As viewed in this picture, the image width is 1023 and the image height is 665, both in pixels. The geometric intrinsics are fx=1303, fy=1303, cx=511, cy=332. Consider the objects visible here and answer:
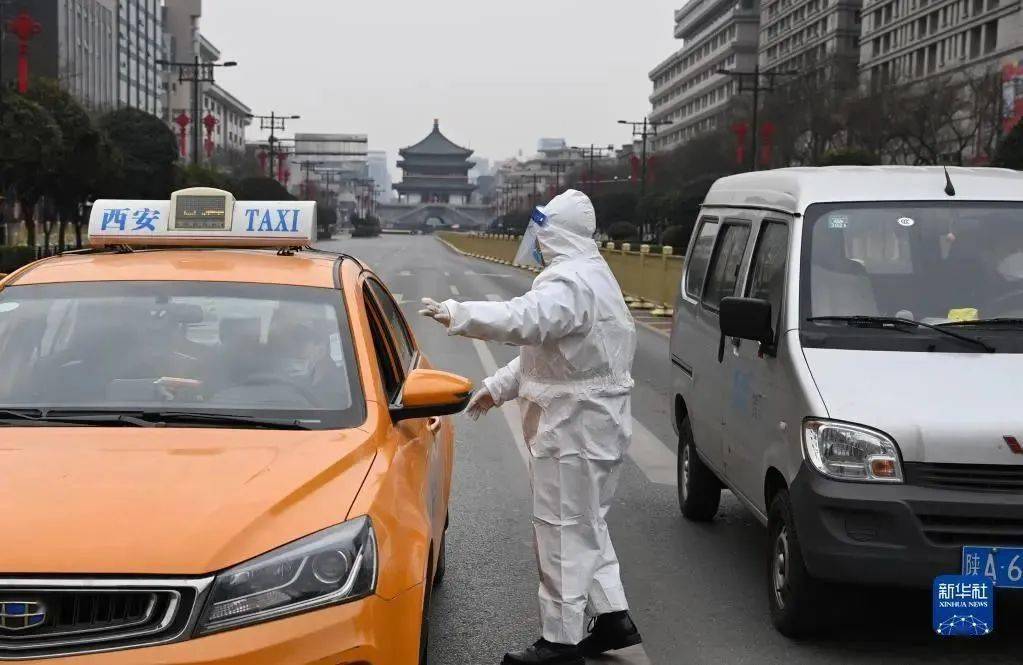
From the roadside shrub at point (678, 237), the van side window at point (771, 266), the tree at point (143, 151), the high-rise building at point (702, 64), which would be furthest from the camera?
the high-rise building at point (702, 64)

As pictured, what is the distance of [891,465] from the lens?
4.76 m

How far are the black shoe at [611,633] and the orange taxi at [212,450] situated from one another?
2.59 feet

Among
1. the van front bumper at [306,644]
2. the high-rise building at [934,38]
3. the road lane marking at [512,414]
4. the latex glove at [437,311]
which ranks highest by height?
the high-rise building at [934,38]

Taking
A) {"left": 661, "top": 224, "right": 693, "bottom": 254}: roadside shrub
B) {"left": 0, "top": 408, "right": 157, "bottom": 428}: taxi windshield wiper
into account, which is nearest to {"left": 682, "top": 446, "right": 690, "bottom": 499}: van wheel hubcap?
{"left": 0, "top": 408, "right": 157, "bottom": 428}: taxi windshield wiper

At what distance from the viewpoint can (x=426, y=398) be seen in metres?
4.22

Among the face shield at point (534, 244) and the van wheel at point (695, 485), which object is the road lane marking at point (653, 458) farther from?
the face shield at point (534, 244)

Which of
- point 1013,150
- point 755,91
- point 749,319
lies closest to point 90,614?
point 749,319

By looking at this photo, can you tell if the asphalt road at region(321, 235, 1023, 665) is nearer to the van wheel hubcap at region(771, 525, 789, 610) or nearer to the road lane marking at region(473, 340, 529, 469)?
the van wheel hubcap at region(771, 525, 789, 610)

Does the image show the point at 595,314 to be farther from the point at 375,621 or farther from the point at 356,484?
the point at 375,621

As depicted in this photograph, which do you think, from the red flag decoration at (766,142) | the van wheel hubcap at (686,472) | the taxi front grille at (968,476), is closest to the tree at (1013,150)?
the red flag decoration at (766,142)

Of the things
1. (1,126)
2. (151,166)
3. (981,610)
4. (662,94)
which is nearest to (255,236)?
(981,610)

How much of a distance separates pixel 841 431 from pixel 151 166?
47478mm

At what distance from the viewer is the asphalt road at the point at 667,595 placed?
16.8 ft

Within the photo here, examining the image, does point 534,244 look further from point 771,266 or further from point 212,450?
point 212,450
